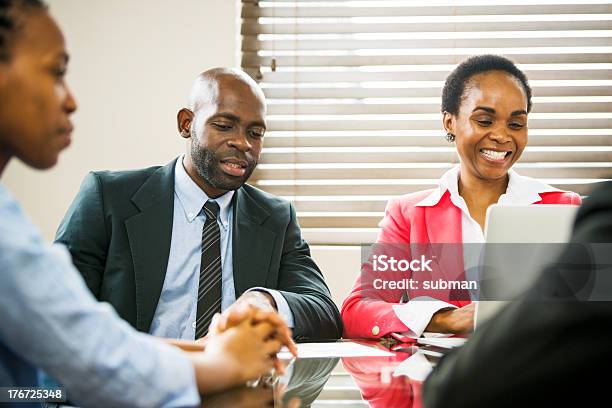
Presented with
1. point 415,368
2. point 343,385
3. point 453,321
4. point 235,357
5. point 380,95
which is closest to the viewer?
point 235,357

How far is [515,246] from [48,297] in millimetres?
881

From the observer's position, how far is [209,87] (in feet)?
6.25

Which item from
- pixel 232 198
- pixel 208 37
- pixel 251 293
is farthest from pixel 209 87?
pixel 208 37

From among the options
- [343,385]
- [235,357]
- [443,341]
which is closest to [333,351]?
[443,341]

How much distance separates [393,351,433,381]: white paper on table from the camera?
3.96 ft

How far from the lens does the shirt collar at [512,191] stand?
2026mm

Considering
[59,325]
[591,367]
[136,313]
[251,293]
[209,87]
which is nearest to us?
[591,367]

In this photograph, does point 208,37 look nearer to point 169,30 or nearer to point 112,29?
point 169,30

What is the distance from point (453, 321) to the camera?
1.61m

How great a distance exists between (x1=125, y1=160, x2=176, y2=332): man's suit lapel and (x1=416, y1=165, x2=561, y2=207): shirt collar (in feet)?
2.45

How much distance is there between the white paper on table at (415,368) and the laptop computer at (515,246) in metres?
0.14

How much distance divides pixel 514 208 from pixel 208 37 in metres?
1.66

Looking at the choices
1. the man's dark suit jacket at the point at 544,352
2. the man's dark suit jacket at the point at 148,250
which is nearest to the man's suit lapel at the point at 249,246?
the man's dark suit jacket at the point at 148,250

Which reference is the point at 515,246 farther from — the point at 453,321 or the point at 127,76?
the point at 127,76
